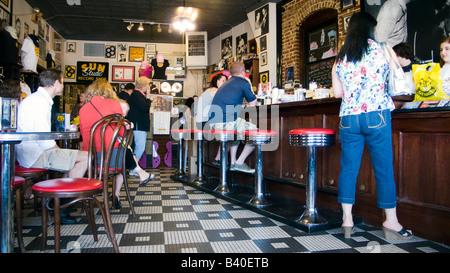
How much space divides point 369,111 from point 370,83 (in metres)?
0.21

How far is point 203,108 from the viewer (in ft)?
18.8

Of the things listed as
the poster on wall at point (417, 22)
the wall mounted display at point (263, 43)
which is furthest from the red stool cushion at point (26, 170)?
the wall mounted display at point (263, 43)

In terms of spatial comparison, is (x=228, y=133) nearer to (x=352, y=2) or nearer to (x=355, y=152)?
(x=355, y=152)

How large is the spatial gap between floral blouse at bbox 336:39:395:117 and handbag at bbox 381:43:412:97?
30 millimetres

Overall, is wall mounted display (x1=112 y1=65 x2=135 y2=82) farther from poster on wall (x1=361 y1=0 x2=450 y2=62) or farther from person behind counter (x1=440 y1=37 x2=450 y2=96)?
person behind counter (x1=440 y1=37 x2=450 y2=96)

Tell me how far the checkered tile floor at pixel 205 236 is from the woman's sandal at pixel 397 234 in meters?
0.04

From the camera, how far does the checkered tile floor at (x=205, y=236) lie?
95.9 inches

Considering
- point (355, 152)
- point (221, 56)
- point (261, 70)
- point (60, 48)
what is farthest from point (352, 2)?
point (60, 48)

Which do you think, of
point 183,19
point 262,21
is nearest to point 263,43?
point 262,21

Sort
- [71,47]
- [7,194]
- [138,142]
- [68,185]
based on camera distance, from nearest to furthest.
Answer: [7,194] → [68,185] → [138,142] → [71,47]


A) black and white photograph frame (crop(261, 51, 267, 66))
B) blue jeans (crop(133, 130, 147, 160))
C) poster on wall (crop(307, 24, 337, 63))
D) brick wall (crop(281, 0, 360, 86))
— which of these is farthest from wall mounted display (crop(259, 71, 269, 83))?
blue jeans (crop(133, 130, 147, 160))

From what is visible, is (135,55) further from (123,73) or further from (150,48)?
(123,73)

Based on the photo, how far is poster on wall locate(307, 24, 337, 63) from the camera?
21.9 feet

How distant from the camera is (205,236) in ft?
8.96
